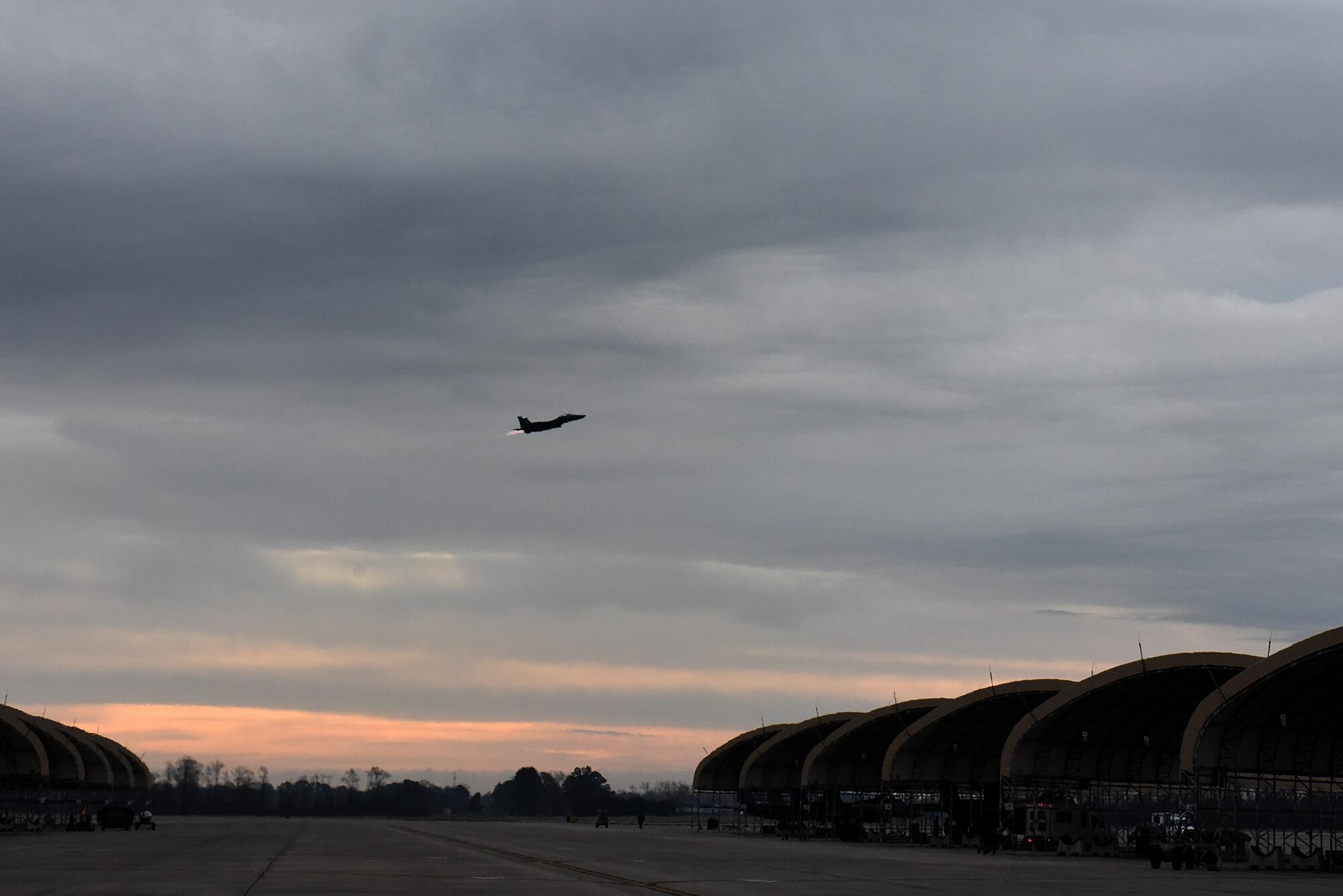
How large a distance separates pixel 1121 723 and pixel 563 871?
3710cm

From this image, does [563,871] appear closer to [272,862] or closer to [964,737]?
[272,862]

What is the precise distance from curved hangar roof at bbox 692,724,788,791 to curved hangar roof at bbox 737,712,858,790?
3348 millimetres

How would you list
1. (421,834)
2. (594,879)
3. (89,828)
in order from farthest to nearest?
(89,828)
(421,834)
(594,879)

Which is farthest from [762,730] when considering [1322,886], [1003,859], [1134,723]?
[1322,886]

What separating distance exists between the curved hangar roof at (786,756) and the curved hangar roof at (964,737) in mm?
15069

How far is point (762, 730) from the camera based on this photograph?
112 meters

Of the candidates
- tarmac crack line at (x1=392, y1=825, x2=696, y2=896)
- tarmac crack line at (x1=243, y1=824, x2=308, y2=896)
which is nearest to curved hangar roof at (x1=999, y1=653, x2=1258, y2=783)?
tarmac crack line at (x1=392, y1=825, x2=696, y2=896)

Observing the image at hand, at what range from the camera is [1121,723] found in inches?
2702

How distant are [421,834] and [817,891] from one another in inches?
2236

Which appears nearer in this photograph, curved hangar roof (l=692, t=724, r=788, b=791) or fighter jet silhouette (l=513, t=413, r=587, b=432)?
fighter jet silhouette (l=513, t=413, r=587, b=432)

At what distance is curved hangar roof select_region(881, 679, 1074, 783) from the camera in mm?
69750

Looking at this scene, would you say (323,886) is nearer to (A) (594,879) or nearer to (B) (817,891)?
(A) (594,879)

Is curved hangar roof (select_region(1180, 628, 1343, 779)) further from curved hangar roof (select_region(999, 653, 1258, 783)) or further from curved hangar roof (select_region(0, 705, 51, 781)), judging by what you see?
curved hangar roof (select_region(0, 705, 51, 781))

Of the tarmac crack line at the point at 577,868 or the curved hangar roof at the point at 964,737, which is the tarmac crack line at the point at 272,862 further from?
the curved hangar roof at the point at 964,737
